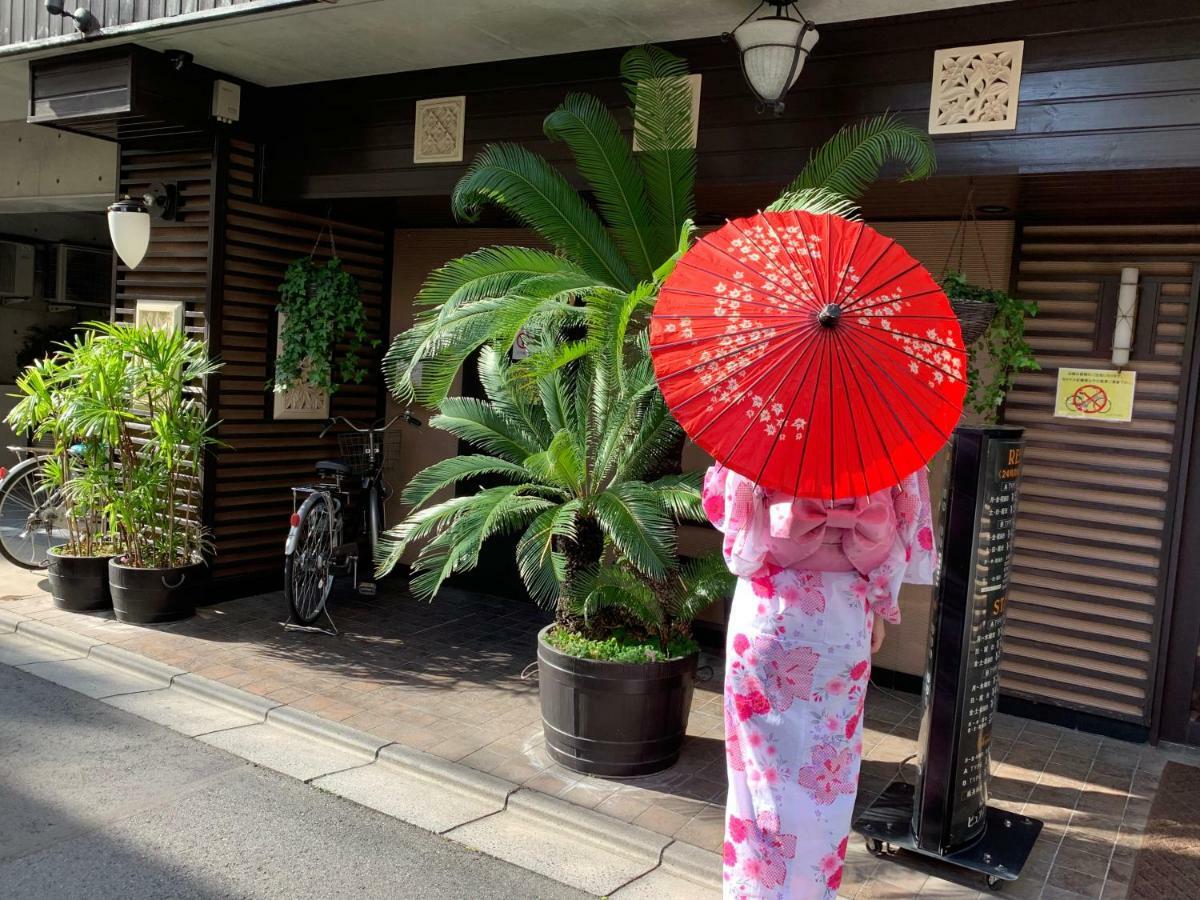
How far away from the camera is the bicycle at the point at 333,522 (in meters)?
6.34

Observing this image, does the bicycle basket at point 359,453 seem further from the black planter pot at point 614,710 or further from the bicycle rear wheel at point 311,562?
the black planter pot at point 614,710

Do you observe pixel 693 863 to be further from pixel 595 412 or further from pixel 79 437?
pixel 79 437

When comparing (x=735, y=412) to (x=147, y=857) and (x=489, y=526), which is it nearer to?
A: (x=489, y=526)

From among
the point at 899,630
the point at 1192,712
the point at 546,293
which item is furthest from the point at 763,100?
the point at 1192,712

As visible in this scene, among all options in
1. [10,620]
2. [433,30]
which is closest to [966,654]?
[433,30]

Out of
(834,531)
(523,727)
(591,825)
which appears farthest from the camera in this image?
(523,727)

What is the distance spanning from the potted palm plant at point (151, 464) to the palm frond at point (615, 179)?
3009mm

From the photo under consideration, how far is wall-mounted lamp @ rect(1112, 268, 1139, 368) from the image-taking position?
17.3ft

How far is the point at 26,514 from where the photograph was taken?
286 inches

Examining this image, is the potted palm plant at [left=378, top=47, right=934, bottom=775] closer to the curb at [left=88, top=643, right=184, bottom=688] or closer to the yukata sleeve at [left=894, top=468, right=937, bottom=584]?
the yukata sleeve at [left=894, top=468, right=937, bottom=584]

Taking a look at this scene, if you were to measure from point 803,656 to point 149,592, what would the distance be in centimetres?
490

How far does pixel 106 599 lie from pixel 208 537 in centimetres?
78

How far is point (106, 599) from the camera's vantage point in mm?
6543

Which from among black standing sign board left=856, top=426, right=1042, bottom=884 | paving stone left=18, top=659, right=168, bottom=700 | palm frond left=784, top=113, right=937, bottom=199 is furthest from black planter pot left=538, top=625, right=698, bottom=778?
paving stone left=18, top=659, right=168, bottom=700
